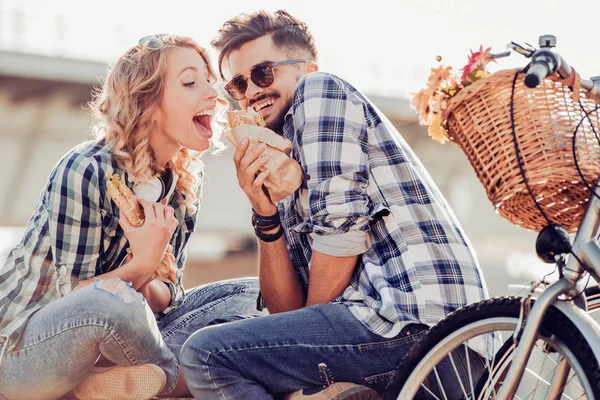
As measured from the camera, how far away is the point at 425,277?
2547 mm

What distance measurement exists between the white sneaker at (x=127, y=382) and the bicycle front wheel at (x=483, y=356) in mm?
1009

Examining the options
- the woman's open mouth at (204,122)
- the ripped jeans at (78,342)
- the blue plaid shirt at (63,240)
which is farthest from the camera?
the woman's open mouth at (204,122)

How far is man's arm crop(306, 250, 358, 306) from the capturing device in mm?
2695

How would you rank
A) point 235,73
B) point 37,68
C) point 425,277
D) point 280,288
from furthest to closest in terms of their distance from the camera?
point 37,68
point 235,73
point 280,288
point 425,277

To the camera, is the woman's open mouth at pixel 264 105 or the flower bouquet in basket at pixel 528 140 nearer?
the flower bouquet in basket at pixel 528 140

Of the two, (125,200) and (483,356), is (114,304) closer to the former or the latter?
(125,200)

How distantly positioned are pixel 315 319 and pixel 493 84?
2.98 ft

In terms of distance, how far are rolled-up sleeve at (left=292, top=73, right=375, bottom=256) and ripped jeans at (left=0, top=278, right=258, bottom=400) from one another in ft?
2.32

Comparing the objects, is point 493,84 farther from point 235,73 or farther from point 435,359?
point 235,73

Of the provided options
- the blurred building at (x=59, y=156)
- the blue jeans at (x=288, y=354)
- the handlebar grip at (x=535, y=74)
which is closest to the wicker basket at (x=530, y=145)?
the handlebar grip at (x=535, y=74)

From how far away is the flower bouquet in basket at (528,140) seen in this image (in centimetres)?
211

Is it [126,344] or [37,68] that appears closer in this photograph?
[126,344]

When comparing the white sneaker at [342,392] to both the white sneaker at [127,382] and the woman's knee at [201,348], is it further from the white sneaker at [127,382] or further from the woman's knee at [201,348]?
the white sneaker at [127,382]

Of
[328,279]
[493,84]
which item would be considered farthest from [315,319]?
[493,84]
